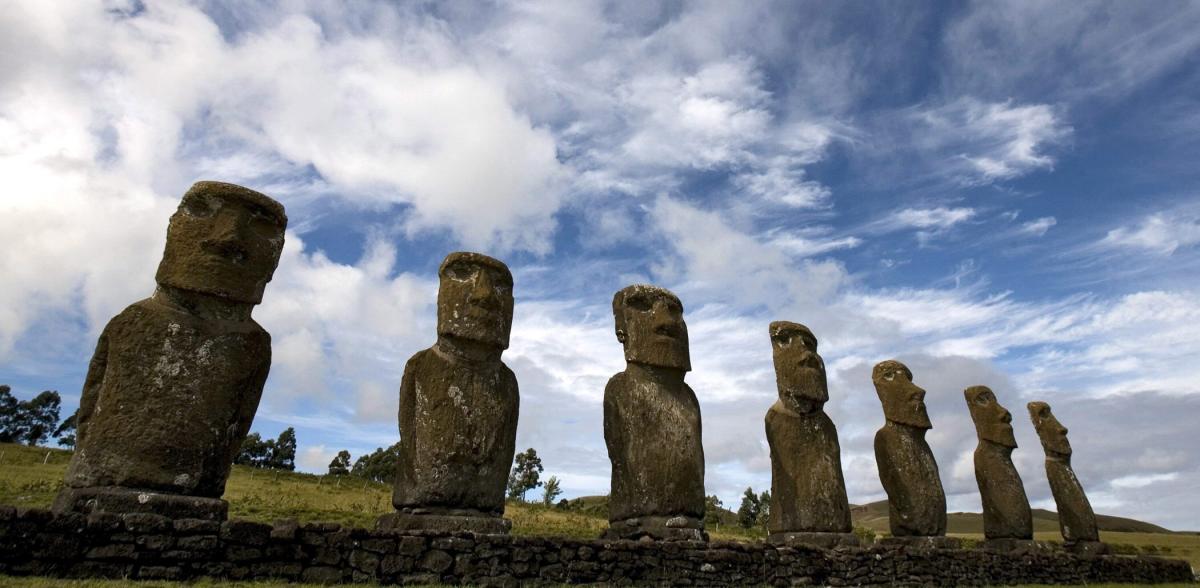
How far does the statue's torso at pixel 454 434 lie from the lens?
8.98 m

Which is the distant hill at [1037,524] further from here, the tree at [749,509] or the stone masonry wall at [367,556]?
the stone masonry wall at [367,556]

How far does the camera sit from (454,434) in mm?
9195

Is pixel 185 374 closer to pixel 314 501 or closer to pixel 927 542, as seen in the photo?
pixel 927 542

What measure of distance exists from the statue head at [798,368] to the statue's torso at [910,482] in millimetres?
2821

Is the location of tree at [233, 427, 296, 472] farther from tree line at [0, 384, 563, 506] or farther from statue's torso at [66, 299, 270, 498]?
statue's torso at [66, 299, 270, 498]

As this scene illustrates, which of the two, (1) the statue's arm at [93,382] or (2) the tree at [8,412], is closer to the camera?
(1) the statue's arm at [93,382]

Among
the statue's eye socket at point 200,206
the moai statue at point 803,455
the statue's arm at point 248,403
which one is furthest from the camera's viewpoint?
the moai statue at point 803,455

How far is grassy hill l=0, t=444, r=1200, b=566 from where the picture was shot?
21438mm

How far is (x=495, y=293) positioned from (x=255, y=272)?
2938mm

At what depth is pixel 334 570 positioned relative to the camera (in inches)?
305

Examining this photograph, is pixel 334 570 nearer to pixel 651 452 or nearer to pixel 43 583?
pixel 43 583

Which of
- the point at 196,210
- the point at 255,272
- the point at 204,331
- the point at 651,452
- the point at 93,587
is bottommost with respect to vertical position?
the point at 93,587

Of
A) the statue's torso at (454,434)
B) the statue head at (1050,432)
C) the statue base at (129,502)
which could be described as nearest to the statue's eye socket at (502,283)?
the statue's torso at (454,434)

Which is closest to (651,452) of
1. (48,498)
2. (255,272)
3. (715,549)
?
(715,549)
